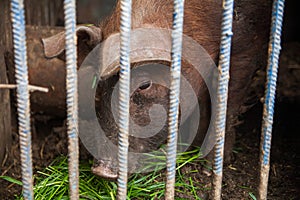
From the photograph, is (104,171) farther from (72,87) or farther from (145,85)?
(72,87)

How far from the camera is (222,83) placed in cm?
194

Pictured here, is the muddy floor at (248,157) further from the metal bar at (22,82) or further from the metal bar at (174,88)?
the metal bar at (22,82)

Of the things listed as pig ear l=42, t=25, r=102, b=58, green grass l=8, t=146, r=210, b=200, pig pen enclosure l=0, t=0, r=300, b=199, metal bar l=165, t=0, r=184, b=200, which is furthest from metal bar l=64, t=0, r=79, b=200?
pig ear l=42, t=25, r=102, b=58

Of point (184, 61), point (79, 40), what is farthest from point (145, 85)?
point (79, 40)

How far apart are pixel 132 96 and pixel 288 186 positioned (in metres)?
0.97

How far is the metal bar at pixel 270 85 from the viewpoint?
6.33ft

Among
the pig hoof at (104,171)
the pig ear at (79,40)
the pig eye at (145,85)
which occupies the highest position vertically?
the pig ear at (79,40)

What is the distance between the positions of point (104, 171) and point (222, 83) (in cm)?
80

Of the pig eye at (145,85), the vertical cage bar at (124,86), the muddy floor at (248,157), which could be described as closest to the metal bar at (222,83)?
the vertical cage bar at (124,86)

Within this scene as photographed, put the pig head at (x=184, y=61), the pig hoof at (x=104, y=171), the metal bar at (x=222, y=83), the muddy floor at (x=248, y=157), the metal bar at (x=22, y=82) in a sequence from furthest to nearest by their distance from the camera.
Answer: the muddy floor at (x=248, y=157) → the pig head at (x=184, y=61) → the pig hoof at (x=104, y=171) → the metal bar at (x=222, y=83) → the metal bar at (x=22, y=82)

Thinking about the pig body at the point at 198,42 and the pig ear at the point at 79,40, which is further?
the pig body at the point at 198,42

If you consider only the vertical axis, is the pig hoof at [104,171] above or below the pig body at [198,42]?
below

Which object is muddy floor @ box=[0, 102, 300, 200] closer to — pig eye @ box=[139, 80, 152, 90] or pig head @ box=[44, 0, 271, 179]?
pig head @ box=[44, 0, 271, 179]

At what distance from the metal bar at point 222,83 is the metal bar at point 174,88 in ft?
0.55
